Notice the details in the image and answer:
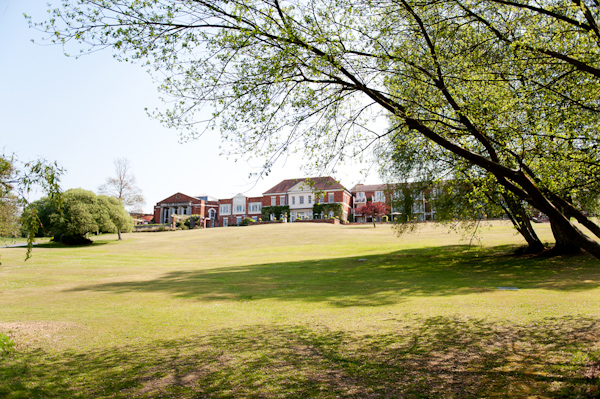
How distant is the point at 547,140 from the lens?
26.8ft

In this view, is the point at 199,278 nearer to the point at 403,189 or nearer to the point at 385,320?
the point at 385,320

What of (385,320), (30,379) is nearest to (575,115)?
(385,320)

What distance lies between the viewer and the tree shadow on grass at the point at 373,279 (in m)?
13.0

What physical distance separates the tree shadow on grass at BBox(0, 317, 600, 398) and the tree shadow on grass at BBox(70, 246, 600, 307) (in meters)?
4.20

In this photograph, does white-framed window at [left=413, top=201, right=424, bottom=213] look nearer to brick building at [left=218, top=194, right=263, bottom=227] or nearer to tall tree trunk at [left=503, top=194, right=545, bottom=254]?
tall tree trunk at [left=503, top=194, right=545, bottom=254]

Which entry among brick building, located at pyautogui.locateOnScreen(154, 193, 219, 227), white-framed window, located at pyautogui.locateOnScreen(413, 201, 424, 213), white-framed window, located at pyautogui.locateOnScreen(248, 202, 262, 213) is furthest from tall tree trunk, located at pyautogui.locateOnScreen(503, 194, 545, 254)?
brick building, located at pyautogui.locateOnScreen(154, 193, 219, 227)

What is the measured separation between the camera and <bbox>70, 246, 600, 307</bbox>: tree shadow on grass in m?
13.0

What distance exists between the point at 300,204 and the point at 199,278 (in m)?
59.0

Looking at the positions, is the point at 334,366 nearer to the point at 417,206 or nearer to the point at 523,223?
the point at 417,206

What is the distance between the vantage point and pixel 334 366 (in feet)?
19.4

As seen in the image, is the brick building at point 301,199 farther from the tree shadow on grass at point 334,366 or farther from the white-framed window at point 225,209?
the tree shadow on grass at point 334,366

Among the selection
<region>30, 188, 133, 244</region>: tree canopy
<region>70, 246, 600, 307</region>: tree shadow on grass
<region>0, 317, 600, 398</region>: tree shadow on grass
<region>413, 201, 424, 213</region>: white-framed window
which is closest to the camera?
<region>0, 317, 600, 398</region>: tree shadow on grass

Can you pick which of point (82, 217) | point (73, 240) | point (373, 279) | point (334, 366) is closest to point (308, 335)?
point (334, 366)

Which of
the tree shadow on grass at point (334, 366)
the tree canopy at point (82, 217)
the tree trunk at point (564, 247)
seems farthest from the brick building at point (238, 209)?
the tree shadow on grass at point (334, 366)
